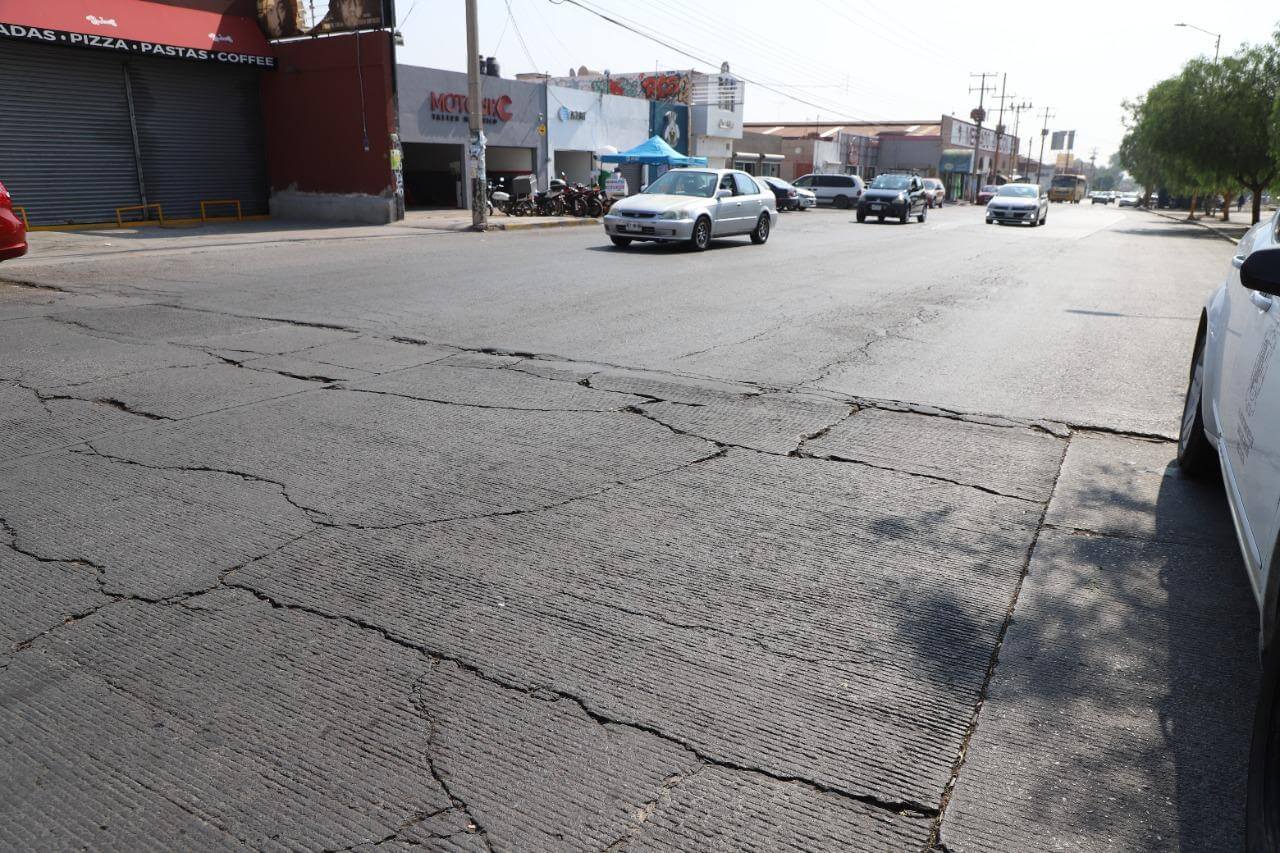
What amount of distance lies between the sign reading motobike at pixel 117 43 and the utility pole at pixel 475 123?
620 cm

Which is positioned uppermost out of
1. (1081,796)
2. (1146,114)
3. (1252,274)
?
(1146,114)

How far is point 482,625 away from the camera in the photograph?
10.8ft

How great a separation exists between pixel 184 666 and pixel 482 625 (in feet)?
3.12

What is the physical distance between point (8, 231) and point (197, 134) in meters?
15.1

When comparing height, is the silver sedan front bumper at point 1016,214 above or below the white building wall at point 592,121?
below

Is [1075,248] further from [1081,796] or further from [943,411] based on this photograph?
[1081,796]

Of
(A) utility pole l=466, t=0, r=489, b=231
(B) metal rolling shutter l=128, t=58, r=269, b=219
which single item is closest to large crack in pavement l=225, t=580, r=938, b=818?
(A) utility pole l=466, t=0, r=489, b=231

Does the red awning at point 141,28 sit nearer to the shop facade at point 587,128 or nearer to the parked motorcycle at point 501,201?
the parked motorcycle at point 501,201

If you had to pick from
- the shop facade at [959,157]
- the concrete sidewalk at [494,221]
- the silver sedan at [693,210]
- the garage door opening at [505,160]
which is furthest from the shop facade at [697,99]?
the shop facade at [959,157]

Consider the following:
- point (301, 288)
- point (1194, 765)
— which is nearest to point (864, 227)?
point (301, 288)

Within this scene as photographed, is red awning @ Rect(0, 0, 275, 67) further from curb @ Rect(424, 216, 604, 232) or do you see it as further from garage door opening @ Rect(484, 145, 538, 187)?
garage door opening @ Rect(484, 145, 538, 187)

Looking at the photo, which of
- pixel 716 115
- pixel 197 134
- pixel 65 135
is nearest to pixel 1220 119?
pixel 716 115

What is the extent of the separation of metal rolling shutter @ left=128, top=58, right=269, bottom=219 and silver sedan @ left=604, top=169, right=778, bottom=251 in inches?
487

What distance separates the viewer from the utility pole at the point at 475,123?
21.6 meters
